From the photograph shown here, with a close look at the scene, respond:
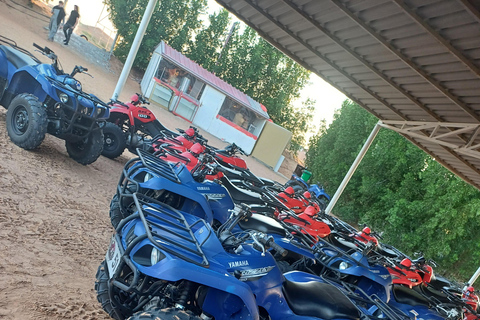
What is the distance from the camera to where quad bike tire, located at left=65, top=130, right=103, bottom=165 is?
237 inches

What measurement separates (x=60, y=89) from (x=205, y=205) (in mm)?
2948

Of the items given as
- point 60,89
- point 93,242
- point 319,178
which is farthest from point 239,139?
point 93,242

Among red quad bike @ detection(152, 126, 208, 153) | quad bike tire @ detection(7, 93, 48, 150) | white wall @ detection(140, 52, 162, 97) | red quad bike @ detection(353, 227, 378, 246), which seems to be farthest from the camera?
white wall @ detection(140, 52, 162, 97)

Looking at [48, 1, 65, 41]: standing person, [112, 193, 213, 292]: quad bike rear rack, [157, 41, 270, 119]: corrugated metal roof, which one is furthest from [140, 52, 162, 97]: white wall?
[112, 193, 213, 292]: quad bike rear rack

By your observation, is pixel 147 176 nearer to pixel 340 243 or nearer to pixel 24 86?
pixel 24 86

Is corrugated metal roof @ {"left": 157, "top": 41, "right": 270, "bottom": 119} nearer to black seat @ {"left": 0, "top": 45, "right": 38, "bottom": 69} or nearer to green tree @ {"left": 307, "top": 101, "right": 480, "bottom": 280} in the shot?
green tree @ {"left": 307, "top": 101, "right": 480, "bottom": 280}

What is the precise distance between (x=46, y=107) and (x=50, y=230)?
7.97 ft

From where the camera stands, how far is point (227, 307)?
8.95 feet

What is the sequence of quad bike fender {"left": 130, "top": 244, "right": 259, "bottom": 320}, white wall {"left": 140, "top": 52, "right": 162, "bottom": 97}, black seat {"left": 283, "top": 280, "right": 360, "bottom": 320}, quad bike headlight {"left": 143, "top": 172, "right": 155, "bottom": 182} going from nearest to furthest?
quad bike fender {"left": 130, "top": 244, "right": 259, "bottom": 320}, black seat {"left": 283, "top": 280, "right": 360, "bottom": 320}, quad bike headlight {"left": 143, "top": 172, "right": 155, "bottom": 182}, white wall {"left": 140, "top": 52, "right": 162, "bottom": 97}

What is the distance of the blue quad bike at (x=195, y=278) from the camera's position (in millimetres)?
2455

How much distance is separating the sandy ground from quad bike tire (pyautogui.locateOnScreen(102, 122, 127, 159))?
72 cm

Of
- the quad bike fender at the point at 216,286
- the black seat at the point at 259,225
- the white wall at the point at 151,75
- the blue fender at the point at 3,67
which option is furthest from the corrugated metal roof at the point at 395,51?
the white wall at the point at 151,75

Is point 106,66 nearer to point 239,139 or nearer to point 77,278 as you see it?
point 239,139

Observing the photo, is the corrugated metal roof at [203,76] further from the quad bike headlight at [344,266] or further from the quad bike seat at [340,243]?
the quad bike headlight at [344,266]
